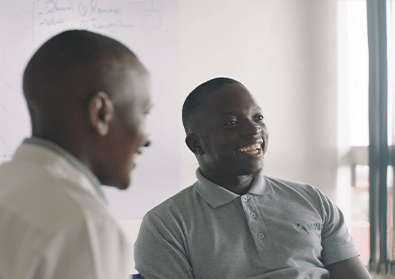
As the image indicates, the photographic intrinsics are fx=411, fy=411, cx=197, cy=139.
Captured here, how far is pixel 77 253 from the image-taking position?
0.48 metres

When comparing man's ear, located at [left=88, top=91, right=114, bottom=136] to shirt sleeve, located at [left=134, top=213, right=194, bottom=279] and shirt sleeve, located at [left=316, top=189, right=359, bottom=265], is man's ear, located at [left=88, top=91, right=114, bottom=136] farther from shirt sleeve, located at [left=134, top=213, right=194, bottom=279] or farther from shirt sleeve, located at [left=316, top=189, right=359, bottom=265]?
shirt sleeve, located at [left=316, top=189, right=359, bottom=265]

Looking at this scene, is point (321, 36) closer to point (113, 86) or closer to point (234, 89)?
point (234, 89)

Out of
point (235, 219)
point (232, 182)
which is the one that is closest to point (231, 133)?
point (232, 182)

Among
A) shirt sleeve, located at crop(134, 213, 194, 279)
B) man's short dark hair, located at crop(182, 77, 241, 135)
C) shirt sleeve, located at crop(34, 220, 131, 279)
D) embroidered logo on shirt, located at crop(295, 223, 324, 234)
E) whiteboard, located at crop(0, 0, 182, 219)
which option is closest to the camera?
shirt sleeve, located at crop(34, 220, 131, 279)

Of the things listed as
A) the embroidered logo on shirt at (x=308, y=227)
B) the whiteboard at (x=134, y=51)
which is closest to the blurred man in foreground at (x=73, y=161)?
the embroidered logo on shirt at (x=308, y=227)

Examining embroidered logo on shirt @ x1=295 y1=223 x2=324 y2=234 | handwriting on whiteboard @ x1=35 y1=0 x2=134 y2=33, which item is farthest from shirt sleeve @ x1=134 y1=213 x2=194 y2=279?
handwriting on whiteboard @ x1=35 y1=0 x2=134 y2=33

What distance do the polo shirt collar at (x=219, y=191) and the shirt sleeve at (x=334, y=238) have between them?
218mm

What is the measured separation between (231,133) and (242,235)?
1.14 ft

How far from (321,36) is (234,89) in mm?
1597

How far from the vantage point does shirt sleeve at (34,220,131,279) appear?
1.55 feet

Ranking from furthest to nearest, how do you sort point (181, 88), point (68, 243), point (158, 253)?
point (181, 88) < point (158, 253) < point (68, 243)

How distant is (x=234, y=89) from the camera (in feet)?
4.87

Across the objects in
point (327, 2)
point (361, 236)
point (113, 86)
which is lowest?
point (361, 236)

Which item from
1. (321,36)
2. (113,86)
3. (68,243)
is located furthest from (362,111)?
(68,243)
